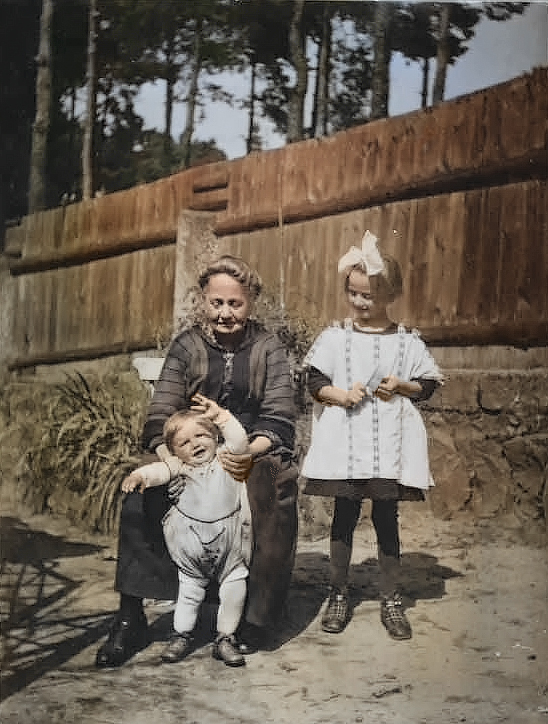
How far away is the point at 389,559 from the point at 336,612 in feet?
0.41

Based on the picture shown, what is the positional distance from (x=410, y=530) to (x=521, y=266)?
48 centimetres

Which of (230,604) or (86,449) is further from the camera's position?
(86,449)

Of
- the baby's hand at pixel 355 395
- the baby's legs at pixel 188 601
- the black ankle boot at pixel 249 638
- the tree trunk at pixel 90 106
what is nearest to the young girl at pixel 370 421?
the baby's hand at pixel 355 395

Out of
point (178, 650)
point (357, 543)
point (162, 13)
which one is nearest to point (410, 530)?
point (357, 543)

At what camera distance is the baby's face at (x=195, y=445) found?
1.42 metres

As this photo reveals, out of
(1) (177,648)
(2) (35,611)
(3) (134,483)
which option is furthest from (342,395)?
(2) (35,611)

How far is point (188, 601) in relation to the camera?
56.9 inches

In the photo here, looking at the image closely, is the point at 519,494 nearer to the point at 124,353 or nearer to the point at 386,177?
the point at 386,177

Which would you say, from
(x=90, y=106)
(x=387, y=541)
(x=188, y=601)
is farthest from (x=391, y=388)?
(x=90, y=106)

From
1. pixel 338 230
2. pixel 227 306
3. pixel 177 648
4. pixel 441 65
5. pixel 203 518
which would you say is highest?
pixel 441 65

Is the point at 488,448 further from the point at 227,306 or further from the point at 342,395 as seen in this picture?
the point at 227,306

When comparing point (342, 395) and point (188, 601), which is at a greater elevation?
point (342, 395)

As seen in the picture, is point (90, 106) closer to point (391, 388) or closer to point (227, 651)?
point (391, 388)

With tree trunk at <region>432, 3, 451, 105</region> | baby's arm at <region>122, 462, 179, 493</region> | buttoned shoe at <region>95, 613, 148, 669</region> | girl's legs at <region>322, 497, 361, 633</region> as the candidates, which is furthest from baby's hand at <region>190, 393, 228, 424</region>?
tree trunk at <region>432, 3, 451, 105</region>
